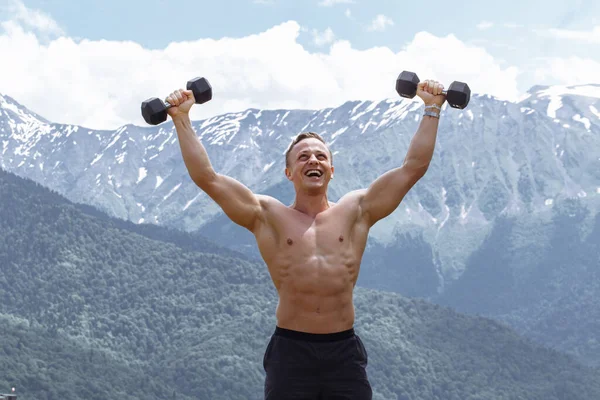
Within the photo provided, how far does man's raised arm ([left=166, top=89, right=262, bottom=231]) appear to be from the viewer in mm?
8922

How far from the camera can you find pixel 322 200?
9180mm

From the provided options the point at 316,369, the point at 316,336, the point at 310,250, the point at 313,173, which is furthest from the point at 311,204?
the point at 316,369

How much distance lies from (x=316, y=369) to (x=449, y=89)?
101 inches

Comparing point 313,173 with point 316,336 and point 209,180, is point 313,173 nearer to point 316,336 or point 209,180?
point 209,180

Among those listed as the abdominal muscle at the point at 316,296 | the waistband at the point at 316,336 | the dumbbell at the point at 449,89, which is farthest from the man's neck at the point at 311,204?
the dumbbell at the point at 449,89

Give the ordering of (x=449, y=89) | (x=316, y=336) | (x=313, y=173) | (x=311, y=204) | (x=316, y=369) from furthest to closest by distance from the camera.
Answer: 1. (x=449, y=89)
2. (x=311, y=204)
3. (x=313, y=173)
4. (x=316, y=336)
5. (x=316, y=369)

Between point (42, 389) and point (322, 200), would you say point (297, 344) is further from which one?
point (42, 389)

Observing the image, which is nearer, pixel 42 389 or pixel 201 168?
pixel 201 168

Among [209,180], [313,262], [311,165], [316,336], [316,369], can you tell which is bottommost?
[316,369]

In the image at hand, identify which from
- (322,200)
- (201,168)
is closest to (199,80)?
(201,168)

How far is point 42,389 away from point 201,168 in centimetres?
19446

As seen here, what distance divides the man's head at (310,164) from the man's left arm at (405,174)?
39cm

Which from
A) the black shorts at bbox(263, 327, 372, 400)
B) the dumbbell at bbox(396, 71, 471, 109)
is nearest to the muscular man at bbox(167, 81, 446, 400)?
the black shorts at bbox(263, 327, 372, 400)

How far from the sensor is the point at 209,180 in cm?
891
